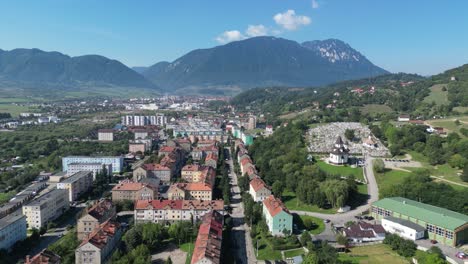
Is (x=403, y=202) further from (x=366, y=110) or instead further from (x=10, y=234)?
(x=366, y=110)

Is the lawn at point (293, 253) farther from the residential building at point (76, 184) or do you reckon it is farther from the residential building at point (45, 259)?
the residential building at point (76, 184)

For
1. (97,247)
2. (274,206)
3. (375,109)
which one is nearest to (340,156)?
(274,206)

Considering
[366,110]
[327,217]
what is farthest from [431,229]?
[366,110]

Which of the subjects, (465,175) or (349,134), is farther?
(349,134)

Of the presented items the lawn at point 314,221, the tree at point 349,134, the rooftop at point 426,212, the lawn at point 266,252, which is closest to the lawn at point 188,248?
the lawn at point 266,252

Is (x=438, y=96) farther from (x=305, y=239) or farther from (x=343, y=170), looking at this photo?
(x=305, y=239)

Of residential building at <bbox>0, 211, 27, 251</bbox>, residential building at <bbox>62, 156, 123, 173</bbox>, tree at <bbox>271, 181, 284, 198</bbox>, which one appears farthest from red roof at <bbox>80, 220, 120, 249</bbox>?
residential building at <bbox>62, 156, 123, 173</bbox>
